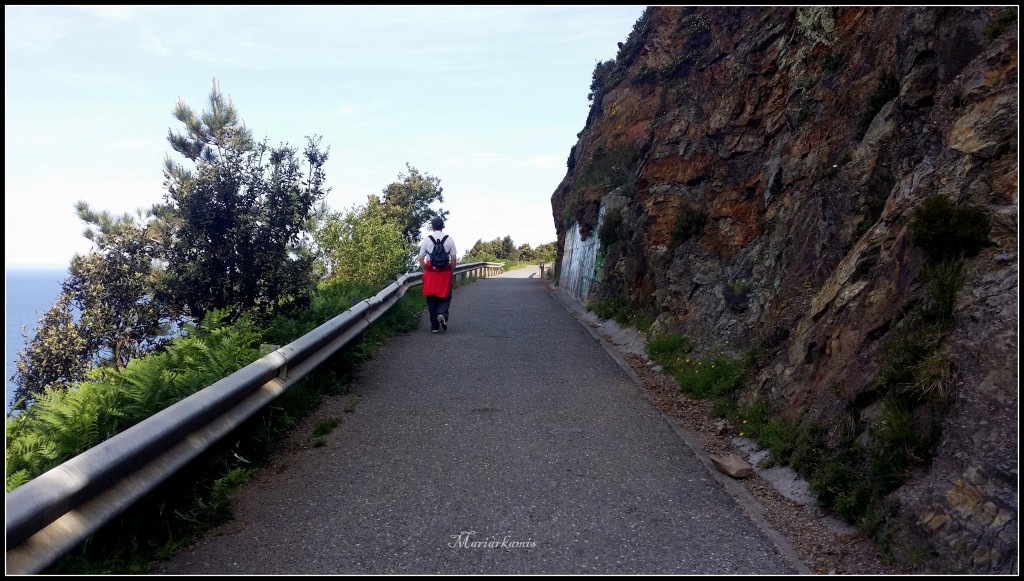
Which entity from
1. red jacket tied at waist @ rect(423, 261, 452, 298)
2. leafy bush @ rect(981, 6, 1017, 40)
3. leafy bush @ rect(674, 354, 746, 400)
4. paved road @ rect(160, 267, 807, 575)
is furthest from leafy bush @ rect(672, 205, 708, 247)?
leafy bush @ rect(981, 6, 1017, 40)

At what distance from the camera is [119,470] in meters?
3.50

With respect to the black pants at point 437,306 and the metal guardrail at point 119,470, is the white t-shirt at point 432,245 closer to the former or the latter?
the black pants at point 437,306

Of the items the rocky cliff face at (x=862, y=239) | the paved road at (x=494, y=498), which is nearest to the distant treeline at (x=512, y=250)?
the rocky cliff face at (x=862, y=239)

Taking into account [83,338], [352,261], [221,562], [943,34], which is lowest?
[83,338]

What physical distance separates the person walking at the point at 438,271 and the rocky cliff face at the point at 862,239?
353 cm

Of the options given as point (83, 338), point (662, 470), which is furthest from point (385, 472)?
point (83, 338)

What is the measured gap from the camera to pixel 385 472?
520cm

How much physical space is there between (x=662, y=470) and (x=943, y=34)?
16.7 ft

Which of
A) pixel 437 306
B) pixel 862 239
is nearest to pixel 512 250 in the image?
pixel 437 306

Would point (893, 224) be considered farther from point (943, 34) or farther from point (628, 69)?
point (628, 69)

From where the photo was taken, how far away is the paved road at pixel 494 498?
3.82 metres

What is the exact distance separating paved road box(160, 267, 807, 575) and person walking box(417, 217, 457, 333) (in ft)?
14.9

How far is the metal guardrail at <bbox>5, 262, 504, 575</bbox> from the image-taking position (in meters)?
2.89

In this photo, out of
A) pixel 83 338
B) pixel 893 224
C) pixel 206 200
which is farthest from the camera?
pixel 83 338
